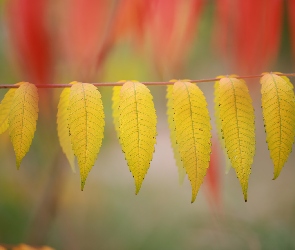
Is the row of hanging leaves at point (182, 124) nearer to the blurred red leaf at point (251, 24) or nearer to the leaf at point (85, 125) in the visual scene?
the leaf at point (85, 125)

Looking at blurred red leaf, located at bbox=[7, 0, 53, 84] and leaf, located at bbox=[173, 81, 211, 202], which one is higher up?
blurred red leaf, located at bbox=[7, 0, 53, 84]

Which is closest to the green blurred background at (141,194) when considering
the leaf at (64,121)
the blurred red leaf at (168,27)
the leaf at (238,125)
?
the blurred red leaf at (168,27)

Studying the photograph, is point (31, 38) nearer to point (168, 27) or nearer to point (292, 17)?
point (168, 27)

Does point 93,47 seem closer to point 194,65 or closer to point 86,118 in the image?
point 194,65

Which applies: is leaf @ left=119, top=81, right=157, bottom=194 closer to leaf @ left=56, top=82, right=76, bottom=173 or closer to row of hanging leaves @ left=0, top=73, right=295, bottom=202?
row of hanging leaves @ left=0, top=73, right=295, bottom=202

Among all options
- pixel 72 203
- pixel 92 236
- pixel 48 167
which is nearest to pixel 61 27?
pixel 48 167

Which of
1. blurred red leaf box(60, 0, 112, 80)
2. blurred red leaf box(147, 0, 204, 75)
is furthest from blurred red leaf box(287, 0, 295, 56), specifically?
blurred red leaf box(60, 0, 112, 80)
